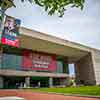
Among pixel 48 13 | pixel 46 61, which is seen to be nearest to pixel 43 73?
pixel 46 61

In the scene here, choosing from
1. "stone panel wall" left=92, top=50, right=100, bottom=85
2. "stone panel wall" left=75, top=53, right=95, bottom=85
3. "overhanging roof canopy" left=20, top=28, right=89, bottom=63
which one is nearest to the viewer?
"overhanging roof canopy" left=20, top=28, right=89, bottom=63

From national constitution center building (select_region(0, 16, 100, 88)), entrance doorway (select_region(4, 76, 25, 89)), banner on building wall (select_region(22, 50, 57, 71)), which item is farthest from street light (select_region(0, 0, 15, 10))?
entrance doorway (select_region(4, 76, 25, 89))

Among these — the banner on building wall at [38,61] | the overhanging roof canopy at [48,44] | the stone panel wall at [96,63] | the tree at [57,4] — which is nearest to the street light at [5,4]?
the tree at [57,4]

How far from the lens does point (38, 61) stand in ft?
149

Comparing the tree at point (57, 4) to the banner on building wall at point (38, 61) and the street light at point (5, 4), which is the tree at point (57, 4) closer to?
the street light at point (5, 4)

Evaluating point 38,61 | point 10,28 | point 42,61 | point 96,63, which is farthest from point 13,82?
point 10,28

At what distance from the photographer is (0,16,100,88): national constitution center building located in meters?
38.8

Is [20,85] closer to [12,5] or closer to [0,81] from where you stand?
[0,81]

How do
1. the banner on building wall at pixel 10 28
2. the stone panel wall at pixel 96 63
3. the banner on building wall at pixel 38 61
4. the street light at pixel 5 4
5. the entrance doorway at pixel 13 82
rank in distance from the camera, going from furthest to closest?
1. the stone panel wall at pixel 96 63
2. the banner on building wall at pixel 38 61
3. the entrance doorway at pixel 13 82
4. the banner on building wall at pixel 10 28
5. the street light at pixel 5 4

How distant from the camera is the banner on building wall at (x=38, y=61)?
42.7m

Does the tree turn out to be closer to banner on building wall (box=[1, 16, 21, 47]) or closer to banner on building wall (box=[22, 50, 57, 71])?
banner on building wall (box=[1, 16, 21, 47])

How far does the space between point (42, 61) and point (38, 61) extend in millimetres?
1392

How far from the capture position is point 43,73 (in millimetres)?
44250

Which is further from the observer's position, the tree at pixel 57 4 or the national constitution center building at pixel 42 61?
the national constitution center building at pixel 42 61
